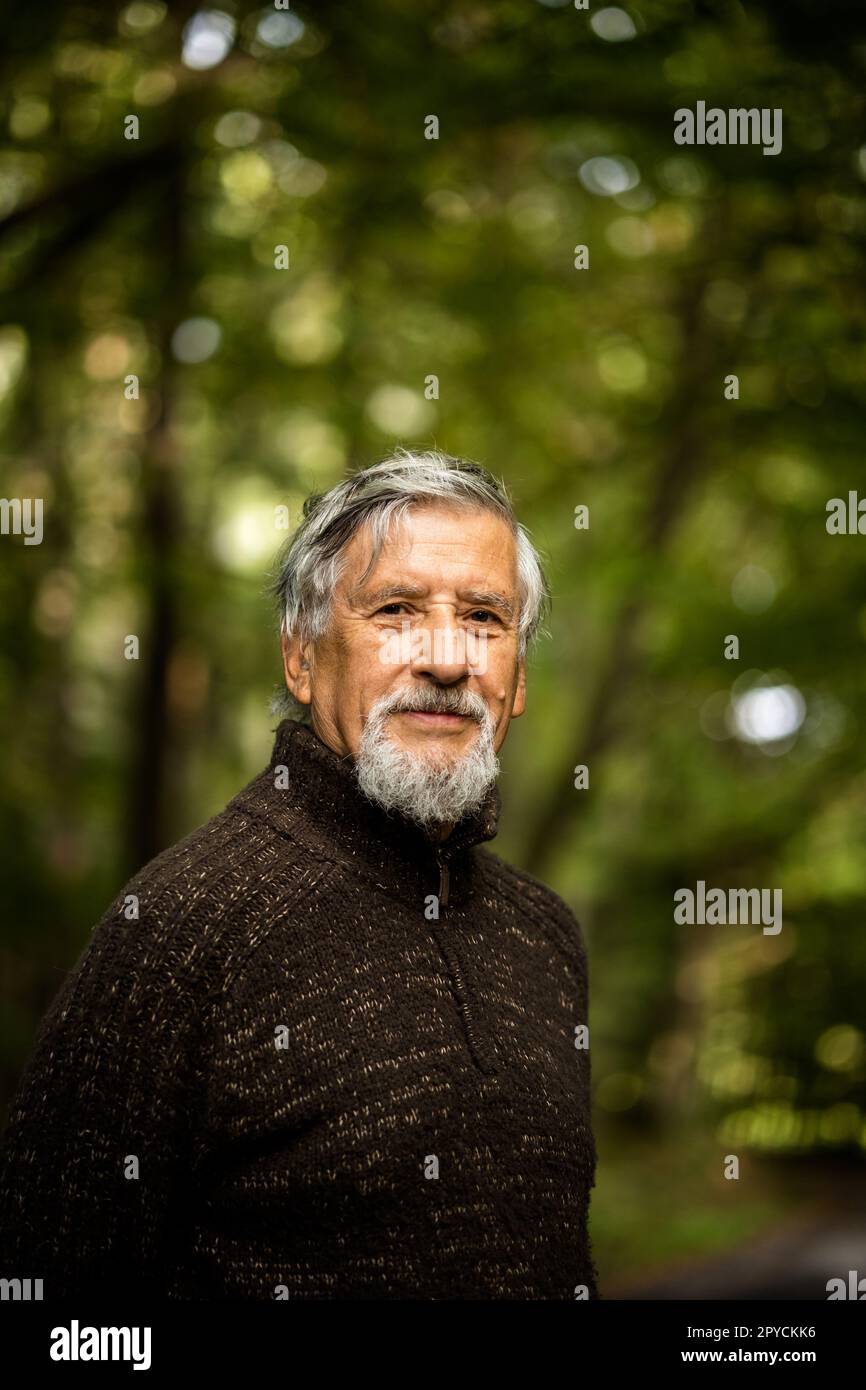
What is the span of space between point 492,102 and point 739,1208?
872 centimetres

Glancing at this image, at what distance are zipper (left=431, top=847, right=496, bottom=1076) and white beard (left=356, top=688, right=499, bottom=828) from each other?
0.39 ft

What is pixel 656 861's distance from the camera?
935cm

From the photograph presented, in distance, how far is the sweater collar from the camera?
218 centimetres

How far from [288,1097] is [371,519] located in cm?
106

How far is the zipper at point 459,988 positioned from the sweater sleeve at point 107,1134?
0.52 metres

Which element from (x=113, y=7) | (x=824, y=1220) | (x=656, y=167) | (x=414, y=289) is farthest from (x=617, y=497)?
(x=824, y=1220)

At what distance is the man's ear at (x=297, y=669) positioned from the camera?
2367mm

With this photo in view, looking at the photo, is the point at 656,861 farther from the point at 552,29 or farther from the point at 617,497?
the point at 552,29

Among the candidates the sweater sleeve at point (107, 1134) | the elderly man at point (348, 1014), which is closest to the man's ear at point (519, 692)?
the elderly man at point (348, 1014)

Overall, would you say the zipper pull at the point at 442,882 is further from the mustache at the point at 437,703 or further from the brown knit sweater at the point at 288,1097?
the mustache at the point at 437,703

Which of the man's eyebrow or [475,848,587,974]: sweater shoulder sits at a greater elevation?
the man's eyebrow

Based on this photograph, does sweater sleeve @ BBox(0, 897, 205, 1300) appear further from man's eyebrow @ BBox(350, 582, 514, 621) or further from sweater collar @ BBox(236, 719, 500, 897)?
man's eyebrow @ BBox(350, 582, 514, 621)

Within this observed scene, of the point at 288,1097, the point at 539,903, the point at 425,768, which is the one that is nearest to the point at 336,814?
the point at 425,768

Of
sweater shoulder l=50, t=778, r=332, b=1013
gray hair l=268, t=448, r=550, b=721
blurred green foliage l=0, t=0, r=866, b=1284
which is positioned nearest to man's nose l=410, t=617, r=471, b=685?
gray hair l=268, t=448, r=550, b=721
